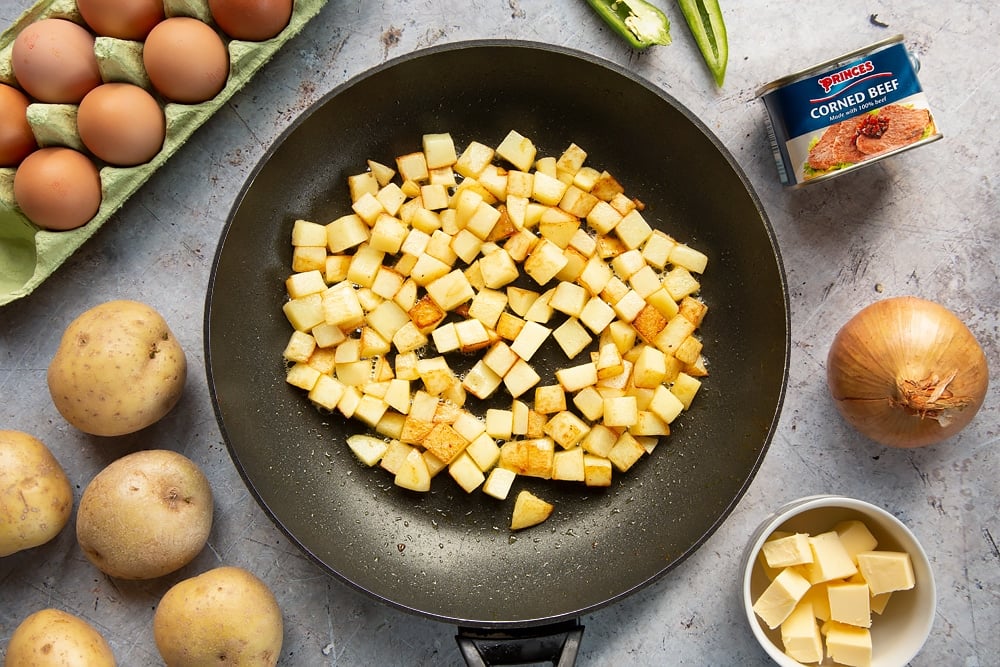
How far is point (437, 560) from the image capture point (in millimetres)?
1731

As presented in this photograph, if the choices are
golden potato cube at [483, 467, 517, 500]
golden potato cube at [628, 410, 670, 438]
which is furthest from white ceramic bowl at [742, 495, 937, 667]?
golden potato cube at [483, 467, 517, 500]

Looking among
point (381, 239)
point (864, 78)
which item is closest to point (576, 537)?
point (381, 239)

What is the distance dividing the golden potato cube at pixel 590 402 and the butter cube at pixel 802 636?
22.9 inches

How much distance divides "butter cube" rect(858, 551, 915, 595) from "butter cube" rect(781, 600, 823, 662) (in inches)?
5.5

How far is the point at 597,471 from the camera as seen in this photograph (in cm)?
168

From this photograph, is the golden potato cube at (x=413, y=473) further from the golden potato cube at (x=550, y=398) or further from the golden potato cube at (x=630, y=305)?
the golden potato cube at (x=630, y=305)

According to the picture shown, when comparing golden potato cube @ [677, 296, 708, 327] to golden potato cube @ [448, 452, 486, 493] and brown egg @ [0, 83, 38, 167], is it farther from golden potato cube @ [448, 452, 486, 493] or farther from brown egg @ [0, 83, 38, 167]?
brown egg @ [0, 83, 38, 167]

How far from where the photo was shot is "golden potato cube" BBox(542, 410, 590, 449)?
5.50 feet

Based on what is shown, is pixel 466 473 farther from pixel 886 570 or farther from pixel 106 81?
pixel 106 81

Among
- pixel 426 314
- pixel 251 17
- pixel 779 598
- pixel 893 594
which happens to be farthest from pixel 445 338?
pixel 893 594

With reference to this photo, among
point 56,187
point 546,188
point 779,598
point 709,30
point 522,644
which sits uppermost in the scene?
point 709,30

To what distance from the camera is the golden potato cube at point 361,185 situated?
67.9 inches

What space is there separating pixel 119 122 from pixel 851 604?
1792mm

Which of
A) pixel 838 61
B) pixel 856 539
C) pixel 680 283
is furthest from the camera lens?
pixel 680 283
